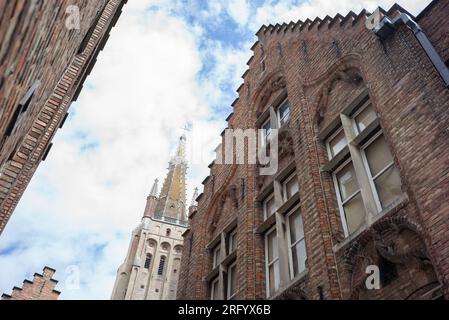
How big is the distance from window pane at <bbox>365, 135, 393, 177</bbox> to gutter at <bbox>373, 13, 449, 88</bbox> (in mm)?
1426

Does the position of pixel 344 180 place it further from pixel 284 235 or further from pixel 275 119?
pixel 275 119

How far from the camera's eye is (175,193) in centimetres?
8425

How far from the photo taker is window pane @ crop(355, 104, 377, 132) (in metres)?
7.26

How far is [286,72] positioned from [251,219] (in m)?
4.21

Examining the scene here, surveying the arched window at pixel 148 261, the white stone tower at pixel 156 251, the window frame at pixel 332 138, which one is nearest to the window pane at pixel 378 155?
the window frame at pixel 332 138

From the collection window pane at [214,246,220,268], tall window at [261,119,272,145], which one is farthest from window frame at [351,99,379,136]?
window pane at [214,246,220,268]

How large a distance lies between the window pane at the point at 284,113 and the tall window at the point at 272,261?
3050mm

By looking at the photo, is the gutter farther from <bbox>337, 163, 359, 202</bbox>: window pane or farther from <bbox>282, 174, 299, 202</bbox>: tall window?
<bbox>282, 174, 299, 202</bbox>: tall window

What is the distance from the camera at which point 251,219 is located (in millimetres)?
9391

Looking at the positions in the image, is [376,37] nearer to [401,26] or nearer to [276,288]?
[401,26]

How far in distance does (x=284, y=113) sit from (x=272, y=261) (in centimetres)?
419

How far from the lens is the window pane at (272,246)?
27.4ft

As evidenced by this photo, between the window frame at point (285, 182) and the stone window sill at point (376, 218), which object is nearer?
the stone window sill at point (376, 218)

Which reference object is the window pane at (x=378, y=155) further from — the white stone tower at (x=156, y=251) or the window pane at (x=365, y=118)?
the white stone tower at (x=156, y=251)
